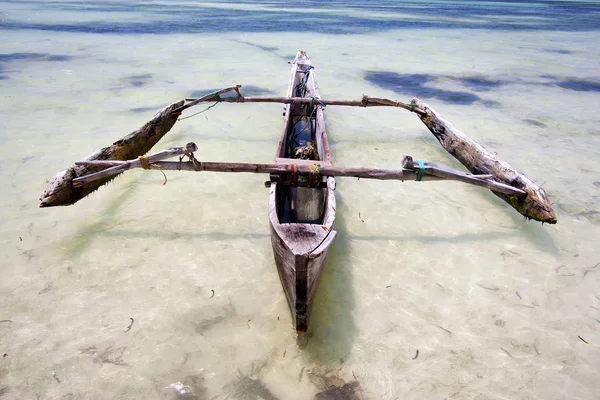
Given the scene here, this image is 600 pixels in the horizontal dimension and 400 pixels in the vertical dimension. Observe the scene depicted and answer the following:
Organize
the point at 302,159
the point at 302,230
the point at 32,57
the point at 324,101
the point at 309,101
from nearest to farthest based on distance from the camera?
the point at 302,230 < the point at 302,159 < the point at 309,101 < the point at 324,101 < the point at 32,57

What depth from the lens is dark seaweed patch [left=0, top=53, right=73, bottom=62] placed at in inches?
490

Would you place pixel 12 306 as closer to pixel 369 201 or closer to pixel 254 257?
pixel 254 257

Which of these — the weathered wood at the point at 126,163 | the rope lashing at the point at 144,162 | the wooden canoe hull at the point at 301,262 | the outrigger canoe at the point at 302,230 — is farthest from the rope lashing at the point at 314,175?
the rope lashing at the point at 144,162

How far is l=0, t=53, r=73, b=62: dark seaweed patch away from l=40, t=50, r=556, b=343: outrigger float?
10.6 metres

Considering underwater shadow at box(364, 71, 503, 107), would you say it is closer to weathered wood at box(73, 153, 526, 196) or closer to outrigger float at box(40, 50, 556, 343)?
outrigger float at box(40, 50, 556, 343)

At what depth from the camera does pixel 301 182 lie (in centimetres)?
382

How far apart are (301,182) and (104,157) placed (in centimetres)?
251

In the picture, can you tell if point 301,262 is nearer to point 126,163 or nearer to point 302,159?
point 126,163

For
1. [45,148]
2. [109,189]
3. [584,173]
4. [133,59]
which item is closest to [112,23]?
[133,59]

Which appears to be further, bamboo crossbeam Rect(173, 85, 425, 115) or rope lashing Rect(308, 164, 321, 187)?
bamboo crossbeam Rect(173, 85, 425, 115)

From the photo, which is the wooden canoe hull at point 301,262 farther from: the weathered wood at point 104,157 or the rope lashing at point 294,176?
the weathered wood at point 104,157

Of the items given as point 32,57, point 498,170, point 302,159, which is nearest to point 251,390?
point 302,159

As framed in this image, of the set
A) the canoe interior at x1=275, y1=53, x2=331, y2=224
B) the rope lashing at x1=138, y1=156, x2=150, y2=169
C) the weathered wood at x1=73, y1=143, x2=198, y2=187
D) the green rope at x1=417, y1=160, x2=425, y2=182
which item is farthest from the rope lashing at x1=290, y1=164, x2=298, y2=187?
the rope lashing at x1=138, y1=156, x2=150, y2=169

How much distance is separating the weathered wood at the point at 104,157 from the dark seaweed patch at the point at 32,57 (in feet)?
34.5
